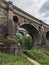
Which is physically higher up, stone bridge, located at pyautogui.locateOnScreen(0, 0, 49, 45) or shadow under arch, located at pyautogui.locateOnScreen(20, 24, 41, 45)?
stone bridge, located at pyautogui.locateOnScreen(0, 0, 49, 45)

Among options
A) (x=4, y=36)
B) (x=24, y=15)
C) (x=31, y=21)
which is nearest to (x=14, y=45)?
(x=4, y=36)

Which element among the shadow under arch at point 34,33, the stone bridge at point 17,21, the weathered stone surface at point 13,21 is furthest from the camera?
the shadow under arch at point 34,33

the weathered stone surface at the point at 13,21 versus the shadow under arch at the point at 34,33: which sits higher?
the weathered stone surface at the point at 13,21

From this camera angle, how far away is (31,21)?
3709 cm

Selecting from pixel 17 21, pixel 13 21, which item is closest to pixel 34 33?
pixel 17 21

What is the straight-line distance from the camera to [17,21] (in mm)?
32219

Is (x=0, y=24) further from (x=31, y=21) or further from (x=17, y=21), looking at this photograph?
(x=31, y=21)

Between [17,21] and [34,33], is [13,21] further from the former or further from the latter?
[34,33]

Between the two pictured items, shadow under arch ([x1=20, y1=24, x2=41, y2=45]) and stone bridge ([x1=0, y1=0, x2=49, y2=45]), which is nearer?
stone bridge ([x1=0, y1=0, x2=49, y2=45])

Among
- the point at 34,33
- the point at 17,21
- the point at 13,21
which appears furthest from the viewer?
the point at 34,33

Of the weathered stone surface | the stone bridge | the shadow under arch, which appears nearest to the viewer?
the weathered stone surface

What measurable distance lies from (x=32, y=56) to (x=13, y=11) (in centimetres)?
687

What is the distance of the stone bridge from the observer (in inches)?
1126

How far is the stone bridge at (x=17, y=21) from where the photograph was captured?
28.6 m
